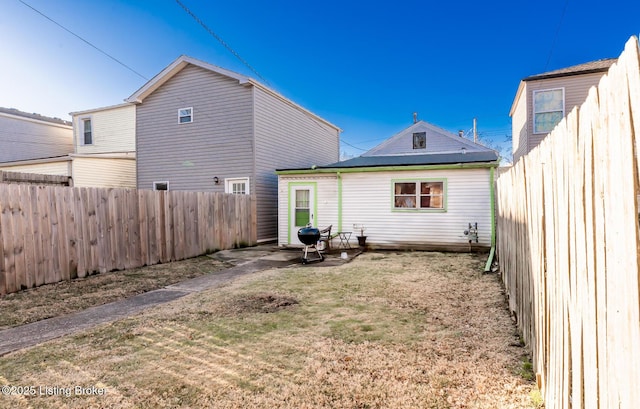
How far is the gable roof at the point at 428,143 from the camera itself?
1769 cm

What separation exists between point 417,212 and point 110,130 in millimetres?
17177

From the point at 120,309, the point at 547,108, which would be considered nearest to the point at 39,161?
the point at 120,309

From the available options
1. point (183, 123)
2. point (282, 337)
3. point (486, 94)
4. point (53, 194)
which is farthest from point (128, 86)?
point (486, 94)

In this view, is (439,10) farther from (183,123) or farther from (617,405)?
(617,405)

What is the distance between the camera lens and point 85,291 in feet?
19.5

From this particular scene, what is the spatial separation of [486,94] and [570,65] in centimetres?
1493

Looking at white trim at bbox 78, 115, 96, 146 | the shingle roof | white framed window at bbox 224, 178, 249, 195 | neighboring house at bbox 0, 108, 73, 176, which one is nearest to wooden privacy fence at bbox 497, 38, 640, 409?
white framed window at bbox 224, 178, 249, 195

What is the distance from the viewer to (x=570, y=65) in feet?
45.3

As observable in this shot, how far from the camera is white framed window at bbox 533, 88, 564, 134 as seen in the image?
12805 mm

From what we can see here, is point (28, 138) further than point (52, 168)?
Yes

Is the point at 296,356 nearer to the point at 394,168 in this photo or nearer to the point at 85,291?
the point at 85,291

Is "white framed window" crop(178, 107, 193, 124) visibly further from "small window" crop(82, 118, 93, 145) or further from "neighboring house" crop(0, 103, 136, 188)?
"small window" crop(82, 118, 93, 145)

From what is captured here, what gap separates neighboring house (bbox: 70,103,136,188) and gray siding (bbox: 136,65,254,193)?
248 centimetres

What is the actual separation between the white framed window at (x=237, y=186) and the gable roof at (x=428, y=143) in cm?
877
